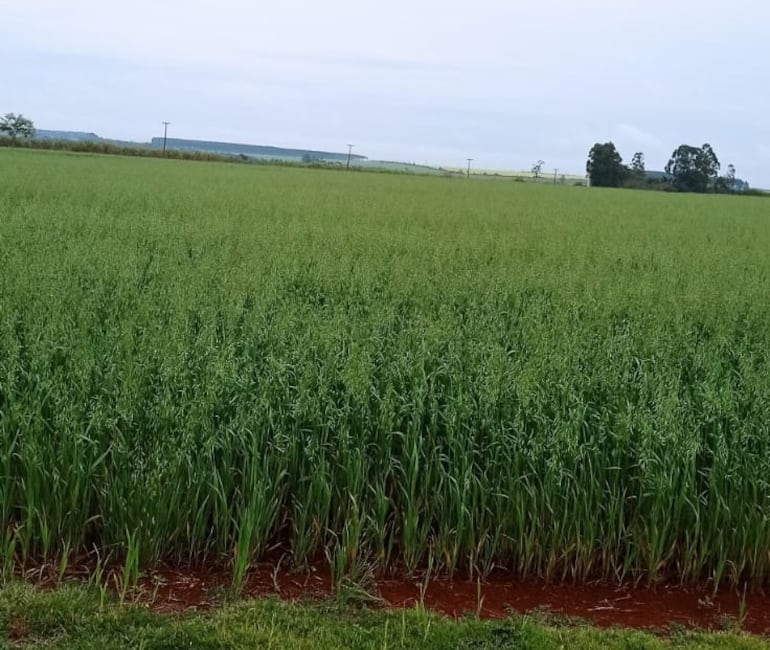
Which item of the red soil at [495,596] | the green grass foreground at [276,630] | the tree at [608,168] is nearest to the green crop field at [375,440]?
the red soil at [495,596]

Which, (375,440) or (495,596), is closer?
(495,596)

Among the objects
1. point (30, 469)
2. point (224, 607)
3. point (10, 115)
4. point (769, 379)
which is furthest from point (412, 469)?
point (10, 115)

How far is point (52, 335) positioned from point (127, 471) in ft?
5.38

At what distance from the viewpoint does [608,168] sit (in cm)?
6331

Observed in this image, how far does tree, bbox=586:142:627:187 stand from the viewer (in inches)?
2493

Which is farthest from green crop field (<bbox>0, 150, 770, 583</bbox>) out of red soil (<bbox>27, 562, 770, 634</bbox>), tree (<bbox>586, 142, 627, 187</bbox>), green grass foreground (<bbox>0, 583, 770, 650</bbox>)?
tree (<bbox>586, 142, 627, 187</bbox>)

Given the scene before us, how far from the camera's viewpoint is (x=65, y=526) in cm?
368

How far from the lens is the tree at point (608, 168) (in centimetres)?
6331

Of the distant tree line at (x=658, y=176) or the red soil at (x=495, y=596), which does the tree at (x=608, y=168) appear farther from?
the red soil at (x=495, y=596)

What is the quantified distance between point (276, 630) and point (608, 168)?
2522 inches

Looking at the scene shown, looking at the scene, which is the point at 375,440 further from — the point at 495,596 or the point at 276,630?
the point at 276,630

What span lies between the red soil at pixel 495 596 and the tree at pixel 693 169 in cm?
6254

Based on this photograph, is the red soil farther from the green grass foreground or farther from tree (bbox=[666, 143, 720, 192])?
tree (bbox=[666, 143, 720, 192])

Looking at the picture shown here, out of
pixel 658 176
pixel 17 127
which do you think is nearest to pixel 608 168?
pixel 658 176
